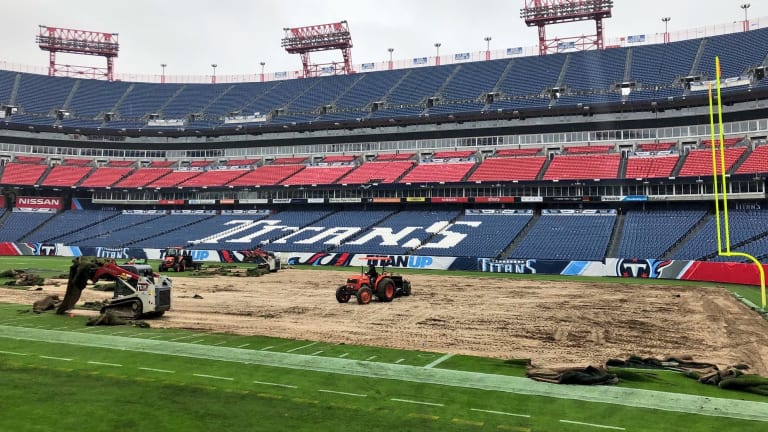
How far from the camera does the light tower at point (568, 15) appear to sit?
219 ft

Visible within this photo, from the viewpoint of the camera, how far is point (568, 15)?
6812cm

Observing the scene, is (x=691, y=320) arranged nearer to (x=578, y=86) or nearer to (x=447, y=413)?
(x=447, y=413)

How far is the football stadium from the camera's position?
10.1m

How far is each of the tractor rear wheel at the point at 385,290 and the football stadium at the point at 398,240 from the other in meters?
0.10

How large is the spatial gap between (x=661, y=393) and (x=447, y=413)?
4.65m

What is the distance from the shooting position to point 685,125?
54438mm

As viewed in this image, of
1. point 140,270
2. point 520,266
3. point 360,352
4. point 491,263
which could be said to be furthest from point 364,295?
point 520,266

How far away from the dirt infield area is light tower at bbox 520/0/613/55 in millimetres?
49571

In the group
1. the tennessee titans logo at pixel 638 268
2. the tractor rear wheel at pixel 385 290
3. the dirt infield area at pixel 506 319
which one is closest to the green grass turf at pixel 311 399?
the dirt infield area at pixel 506 319

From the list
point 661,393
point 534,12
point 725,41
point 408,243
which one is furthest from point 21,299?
point 725,41

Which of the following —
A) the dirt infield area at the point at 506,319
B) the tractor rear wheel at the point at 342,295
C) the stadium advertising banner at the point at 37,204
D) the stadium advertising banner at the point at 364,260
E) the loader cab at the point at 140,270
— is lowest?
the dirt infield area at the point at 506,319

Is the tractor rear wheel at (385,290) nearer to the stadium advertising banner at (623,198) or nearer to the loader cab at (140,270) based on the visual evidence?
the loader cab at (140,270)

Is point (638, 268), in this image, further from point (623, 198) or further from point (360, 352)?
point (360, 352)

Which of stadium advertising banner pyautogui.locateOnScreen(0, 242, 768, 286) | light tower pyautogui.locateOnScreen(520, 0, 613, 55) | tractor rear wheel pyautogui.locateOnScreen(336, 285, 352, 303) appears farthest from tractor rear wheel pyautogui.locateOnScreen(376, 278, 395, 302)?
light tower pyautogui.locateOnScreen(520, 0, 613, 55)
